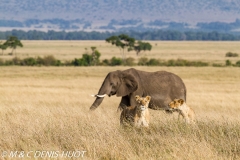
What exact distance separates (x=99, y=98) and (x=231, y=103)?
895 cm

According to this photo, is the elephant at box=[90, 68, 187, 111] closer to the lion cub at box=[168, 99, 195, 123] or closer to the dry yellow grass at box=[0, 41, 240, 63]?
the lion cub at box=[168, 99, 195, 123]

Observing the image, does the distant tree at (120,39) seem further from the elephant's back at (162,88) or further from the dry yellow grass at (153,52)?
the elephant's back at (162,88)

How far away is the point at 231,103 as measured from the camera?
2247 cm

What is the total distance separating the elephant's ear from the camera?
14.4 metres

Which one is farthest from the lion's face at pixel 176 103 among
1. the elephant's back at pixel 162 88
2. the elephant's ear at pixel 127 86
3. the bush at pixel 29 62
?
the bush at pixel 29 62

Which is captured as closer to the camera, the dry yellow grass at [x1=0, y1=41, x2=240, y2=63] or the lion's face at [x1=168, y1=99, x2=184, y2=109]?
the lion's face at [x1=168, y1=99, x2=184, y2=109]

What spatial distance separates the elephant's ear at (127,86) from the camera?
14391 millimetres

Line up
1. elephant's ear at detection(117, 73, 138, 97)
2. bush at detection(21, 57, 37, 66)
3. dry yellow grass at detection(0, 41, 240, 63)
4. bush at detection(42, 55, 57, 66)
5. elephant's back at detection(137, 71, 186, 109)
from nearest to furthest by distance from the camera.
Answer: elephant's ear at detection(117, 73, 138, 97) < elephant's back at detection(137, 71, 186, 109) < bush at detection(21, 57, 37, 66) < bush at detection(42, 55, 57, 66) < dry yellow grass at detection(0, 41, 240, 63)

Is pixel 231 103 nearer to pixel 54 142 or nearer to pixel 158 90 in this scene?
pixel 158 90

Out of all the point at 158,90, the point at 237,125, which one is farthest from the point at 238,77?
the point at 237,125

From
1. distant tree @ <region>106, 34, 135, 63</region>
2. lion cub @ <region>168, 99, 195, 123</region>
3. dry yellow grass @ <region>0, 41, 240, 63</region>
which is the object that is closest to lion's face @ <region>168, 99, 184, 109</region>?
lion cub @ <region>168, 99, 195, 123</region>

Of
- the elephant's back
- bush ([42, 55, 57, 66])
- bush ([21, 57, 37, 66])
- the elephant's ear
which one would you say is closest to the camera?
the elephant's ear

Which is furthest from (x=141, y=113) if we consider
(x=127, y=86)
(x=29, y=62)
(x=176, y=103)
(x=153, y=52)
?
(x=153, y=52)

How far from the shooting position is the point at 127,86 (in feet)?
47.3
